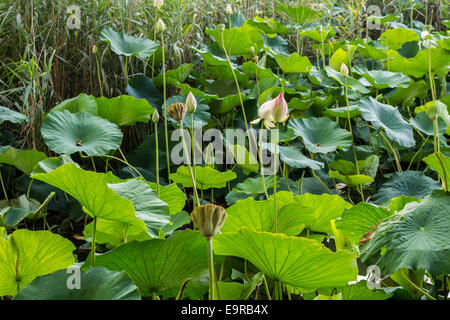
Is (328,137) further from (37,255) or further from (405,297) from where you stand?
(37,255)

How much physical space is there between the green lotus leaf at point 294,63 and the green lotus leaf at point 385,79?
259 millimetres

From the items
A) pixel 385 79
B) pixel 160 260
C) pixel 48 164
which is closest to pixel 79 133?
pixel 48 164

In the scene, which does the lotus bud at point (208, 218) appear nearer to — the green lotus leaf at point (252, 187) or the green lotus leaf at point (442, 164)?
the green lotus leaf at point (442, 164)

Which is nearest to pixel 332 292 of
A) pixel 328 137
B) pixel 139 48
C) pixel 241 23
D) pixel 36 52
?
pixel 328 137

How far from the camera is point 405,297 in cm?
93

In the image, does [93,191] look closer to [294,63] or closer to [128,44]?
[128,44]

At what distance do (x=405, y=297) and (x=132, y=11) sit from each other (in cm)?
196

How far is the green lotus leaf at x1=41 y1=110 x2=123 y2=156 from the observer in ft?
5.04

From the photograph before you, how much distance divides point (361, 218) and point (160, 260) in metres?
0.45

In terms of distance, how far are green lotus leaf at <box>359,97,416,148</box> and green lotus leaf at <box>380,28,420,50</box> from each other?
3.50 ft

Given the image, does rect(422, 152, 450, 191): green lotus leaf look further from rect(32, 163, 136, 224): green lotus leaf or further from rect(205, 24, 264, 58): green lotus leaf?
rect(205, 24, 264, 58): green lotus leaf

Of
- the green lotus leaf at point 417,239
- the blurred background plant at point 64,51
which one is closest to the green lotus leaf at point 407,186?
the green lotus leaf at point 417,239

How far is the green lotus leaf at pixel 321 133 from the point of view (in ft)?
5.88

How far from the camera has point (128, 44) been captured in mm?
2096
